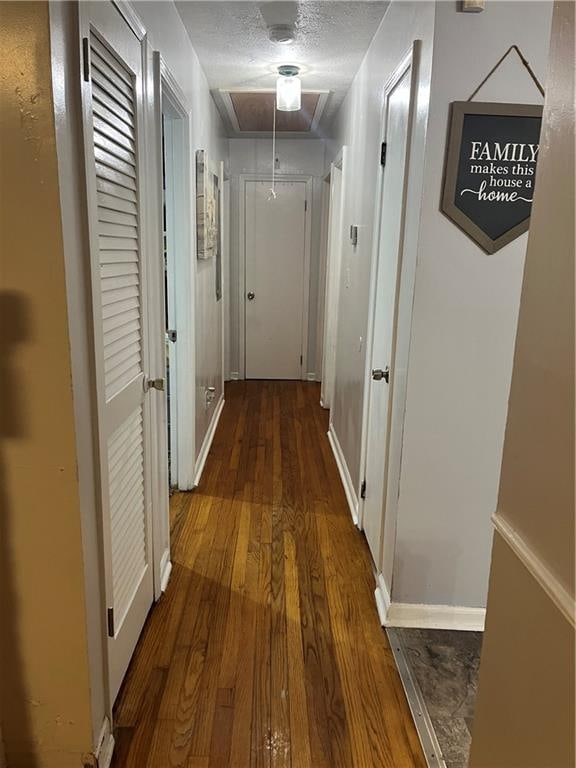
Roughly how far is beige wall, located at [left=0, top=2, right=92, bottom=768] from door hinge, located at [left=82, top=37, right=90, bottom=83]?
156mm

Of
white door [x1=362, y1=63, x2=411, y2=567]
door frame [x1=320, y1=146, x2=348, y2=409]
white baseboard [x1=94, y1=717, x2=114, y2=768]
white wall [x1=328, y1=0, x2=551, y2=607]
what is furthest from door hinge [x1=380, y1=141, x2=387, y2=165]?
white baseboard [x1=94, y1=717, x2=114, y2=768]

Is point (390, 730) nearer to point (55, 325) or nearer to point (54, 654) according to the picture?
point (54, 654)

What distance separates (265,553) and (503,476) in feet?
5.87

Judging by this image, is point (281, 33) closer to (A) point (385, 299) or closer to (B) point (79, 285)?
(A) point (385, 299)

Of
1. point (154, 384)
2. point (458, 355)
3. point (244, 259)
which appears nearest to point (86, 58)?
point (154, 384)

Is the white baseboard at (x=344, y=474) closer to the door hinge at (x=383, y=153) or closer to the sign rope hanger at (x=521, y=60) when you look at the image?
the door hinge at (x=383, y=153)

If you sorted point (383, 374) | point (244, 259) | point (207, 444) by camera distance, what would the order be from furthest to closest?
point (244, 259) → point (207, 444) → point (383, 374)

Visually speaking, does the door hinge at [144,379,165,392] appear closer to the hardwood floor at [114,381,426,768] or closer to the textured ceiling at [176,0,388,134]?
the hardwood floor at [114,381,426,768]

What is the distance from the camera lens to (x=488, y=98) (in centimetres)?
176

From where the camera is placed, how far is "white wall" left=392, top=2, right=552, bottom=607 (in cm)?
173

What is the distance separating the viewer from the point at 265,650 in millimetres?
2008

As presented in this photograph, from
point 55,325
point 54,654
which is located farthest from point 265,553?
point 55,325

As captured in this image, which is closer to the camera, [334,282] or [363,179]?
[363,179]

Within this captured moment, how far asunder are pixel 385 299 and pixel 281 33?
1.34 meters
